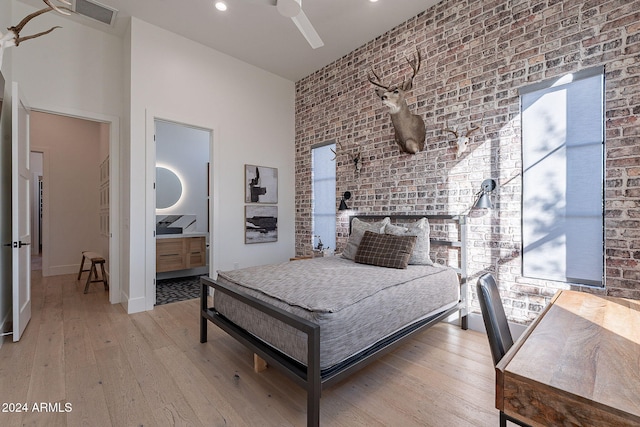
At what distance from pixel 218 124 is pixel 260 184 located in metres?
1.10

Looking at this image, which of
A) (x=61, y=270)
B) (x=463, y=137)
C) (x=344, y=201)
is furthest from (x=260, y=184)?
(x=61, y=270)

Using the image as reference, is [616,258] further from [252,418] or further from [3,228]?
[3,228]

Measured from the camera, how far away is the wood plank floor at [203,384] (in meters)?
1.75

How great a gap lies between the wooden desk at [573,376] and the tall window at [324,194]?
3590 mm

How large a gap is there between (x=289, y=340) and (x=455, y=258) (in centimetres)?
223

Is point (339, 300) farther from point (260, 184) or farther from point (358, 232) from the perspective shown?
point (260, 184)

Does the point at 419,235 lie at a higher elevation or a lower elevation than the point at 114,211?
lower

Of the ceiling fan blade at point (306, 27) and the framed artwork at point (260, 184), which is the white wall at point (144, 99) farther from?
the ceiling fan blade at point (306, 27)

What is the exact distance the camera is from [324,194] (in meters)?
4.82

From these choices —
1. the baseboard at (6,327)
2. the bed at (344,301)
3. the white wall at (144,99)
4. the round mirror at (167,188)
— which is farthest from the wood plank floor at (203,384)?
Answer: the round mirror at (167,188)

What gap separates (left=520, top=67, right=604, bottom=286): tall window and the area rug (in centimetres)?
425

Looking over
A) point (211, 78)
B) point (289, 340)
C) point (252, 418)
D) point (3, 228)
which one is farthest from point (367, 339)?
point (211, 78)

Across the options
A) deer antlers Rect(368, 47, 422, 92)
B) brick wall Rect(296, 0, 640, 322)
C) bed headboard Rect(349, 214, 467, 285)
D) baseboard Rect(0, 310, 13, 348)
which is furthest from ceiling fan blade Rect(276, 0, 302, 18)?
baseboard Rect(0, 310, 13, 348)

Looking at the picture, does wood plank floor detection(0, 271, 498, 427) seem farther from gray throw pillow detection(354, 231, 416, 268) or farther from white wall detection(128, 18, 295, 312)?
white wall detection(128, 18, 295, 312)
